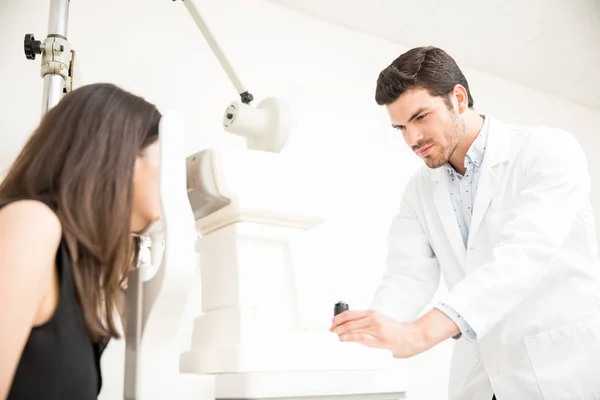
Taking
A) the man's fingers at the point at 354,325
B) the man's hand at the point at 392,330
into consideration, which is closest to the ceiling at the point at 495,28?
the man's hand at the point at 392,330

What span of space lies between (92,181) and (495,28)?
2920 millimetres

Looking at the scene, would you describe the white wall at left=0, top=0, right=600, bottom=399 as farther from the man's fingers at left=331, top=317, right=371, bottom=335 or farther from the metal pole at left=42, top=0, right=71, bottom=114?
the man's fingers at left=331, top=317, right=371, bottom=335

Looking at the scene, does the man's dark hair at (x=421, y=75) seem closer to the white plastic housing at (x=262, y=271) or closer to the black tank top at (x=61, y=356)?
the white plastic housing at (x=262, y=271)

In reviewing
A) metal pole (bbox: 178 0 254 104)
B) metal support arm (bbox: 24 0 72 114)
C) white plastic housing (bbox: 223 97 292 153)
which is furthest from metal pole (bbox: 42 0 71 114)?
white plastic housing (bbox: 223 97 292 153)

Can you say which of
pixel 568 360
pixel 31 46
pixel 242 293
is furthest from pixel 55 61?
pixel 568 360

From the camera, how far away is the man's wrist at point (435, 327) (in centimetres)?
124

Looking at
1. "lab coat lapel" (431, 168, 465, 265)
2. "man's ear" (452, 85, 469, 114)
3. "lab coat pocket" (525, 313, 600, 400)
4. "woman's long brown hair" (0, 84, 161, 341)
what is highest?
"man's ear" (452, 85, 469, 114)

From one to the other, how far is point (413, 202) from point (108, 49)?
1386mm

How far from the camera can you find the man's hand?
3.37ft

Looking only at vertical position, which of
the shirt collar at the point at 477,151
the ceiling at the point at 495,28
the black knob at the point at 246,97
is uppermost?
the ceiling at the point at 495,28

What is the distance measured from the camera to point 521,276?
1373 mm

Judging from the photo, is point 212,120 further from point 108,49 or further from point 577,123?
point 577,123

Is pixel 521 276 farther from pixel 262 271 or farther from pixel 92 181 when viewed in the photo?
pixel 92 181

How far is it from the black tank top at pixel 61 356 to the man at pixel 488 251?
453mm
